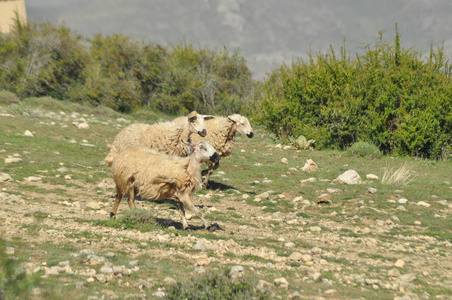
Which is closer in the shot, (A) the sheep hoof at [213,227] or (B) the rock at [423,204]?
(A) the sheep hoof at [213,227]

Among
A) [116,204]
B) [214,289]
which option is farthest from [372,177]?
[214,289]

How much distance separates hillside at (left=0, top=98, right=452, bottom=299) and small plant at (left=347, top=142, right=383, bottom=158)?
351 cm

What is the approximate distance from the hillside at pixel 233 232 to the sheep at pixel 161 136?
1302 millimetres

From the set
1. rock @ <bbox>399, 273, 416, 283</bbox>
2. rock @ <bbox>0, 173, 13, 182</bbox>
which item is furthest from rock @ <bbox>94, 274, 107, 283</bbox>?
rock @ <bbox>0, 173, 13, 182</bbox>

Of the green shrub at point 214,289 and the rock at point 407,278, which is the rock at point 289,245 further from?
the green shrub at point 214,289

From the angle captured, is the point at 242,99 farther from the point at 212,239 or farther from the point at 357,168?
the point at 212,239

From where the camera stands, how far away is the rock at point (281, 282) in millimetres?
5382

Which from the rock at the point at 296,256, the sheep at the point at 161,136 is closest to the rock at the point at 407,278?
the rock at the point at 296,256

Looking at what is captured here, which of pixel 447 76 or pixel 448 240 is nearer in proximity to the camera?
pixel 448 240

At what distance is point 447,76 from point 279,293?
20873 mm

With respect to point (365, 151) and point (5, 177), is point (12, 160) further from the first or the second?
point (365, 151)

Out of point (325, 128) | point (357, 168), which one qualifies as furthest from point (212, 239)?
point (325, 128)

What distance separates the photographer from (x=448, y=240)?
29.7ft

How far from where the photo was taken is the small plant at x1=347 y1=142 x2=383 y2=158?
20672mm
